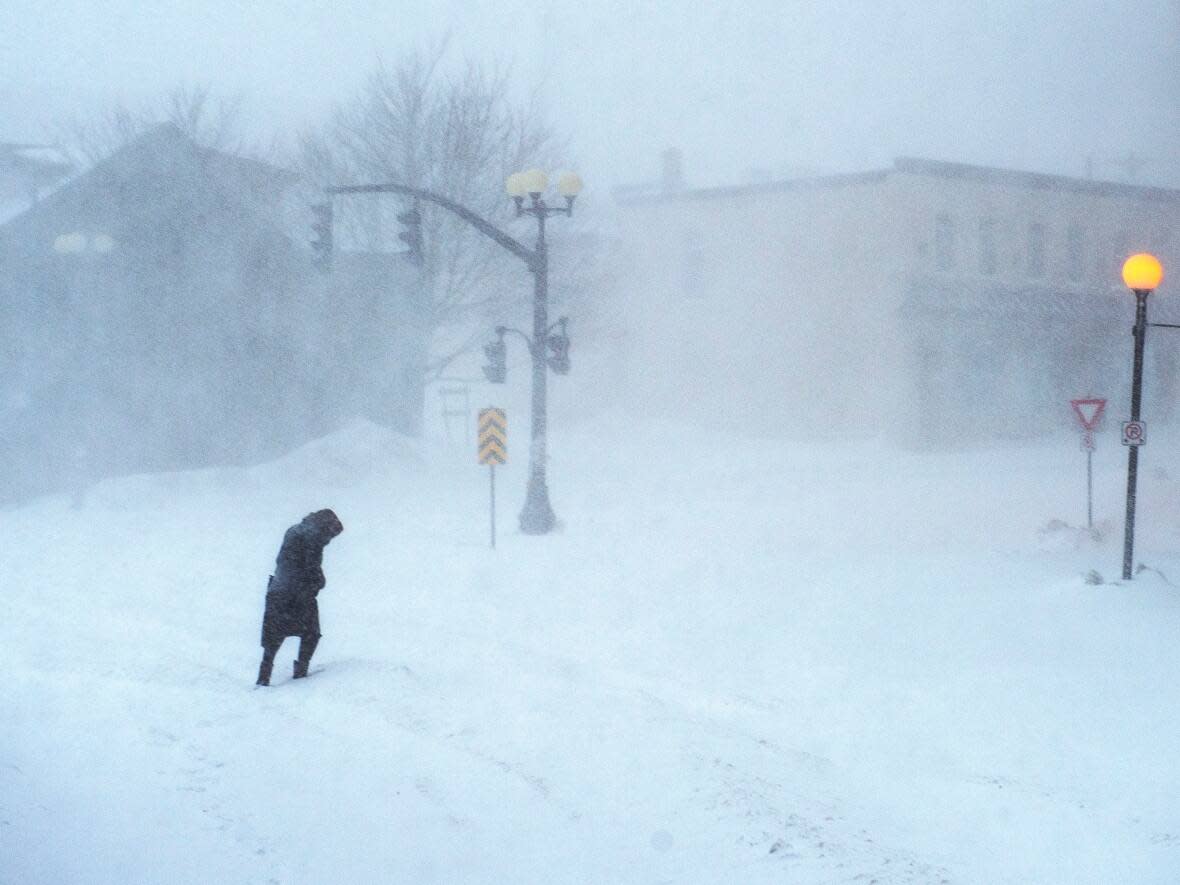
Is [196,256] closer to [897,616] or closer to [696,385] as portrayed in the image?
[696,385]

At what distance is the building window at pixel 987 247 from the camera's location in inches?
1230

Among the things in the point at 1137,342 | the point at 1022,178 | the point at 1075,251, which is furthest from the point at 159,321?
the point at 1075,251

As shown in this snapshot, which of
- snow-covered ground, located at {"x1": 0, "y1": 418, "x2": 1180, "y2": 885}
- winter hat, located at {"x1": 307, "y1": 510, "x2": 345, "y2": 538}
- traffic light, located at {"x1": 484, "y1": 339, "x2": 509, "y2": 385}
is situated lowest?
snow-covered ground, located at {"x1": 0, "y1": 418, "x2": 1180, "y2": 885}

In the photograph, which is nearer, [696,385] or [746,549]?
[746,549]

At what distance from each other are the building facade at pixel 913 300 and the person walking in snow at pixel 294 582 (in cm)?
2290

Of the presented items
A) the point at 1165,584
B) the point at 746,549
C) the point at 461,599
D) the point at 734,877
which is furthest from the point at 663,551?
the point at 734,877

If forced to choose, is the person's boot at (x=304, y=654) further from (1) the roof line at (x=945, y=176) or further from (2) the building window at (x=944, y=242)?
(2) the building window at (x=944, y=242)

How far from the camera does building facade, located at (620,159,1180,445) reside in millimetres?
30375

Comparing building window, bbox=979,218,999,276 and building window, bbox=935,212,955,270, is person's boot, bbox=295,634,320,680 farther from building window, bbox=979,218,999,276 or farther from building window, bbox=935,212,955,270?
building window, bbox=979,218,999,276

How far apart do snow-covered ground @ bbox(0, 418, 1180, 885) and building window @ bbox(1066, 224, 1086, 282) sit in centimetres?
1604

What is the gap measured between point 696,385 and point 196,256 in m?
16.2

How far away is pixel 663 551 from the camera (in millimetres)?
16656

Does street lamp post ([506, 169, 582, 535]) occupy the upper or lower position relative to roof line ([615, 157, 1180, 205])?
lower

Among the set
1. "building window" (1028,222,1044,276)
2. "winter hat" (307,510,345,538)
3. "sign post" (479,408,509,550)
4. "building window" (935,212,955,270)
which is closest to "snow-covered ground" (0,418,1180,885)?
"winter hat" (307,510,345,538)
